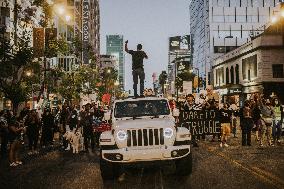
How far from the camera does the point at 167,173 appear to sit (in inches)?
425

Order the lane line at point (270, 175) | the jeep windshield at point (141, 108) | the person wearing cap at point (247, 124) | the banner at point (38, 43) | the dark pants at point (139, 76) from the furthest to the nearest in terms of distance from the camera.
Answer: the banner at point (38, 43) → the person wearing cap at point (247, 124) → the dark pants at point (139, 76) → the jeep windshield at point (141, 108) → the lane line at point (270, 175)

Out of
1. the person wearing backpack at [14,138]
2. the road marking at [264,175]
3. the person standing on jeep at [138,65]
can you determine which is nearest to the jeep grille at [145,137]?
the road marking at [264,175]

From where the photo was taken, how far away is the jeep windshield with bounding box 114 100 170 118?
11148mm

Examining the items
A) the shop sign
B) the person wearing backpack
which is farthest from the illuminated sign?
the person wearing backpack

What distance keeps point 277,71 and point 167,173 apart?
146 feet

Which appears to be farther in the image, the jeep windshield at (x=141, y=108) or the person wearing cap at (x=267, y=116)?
the person wearing cap at (x=267, y=116)

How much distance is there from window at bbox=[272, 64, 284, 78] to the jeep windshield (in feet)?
142

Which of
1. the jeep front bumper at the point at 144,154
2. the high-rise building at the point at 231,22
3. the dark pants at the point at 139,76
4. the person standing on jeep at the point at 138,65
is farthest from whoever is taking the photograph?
the high-rise building at the point at 231,22

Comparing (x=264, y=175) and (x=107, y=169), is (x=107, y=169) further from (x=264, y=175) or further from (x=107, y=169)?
(x=264, y=175)

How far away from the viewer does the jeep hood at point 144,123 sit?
9773 millimetres

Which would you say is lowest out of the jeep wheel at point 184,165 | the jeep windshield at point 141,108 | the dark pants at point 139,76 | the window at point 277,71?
the jeep wheel at point 184,165

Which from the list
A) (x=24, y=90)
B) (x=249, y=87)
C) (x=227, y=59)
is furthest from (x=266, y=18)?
(x=24, y=90)

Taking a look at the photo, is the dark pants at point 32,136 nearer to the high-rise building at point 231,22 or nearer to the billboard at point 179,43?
the high-rise building at point 231,22

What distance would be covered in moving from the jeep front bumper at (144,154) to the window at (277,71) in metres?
44.8
